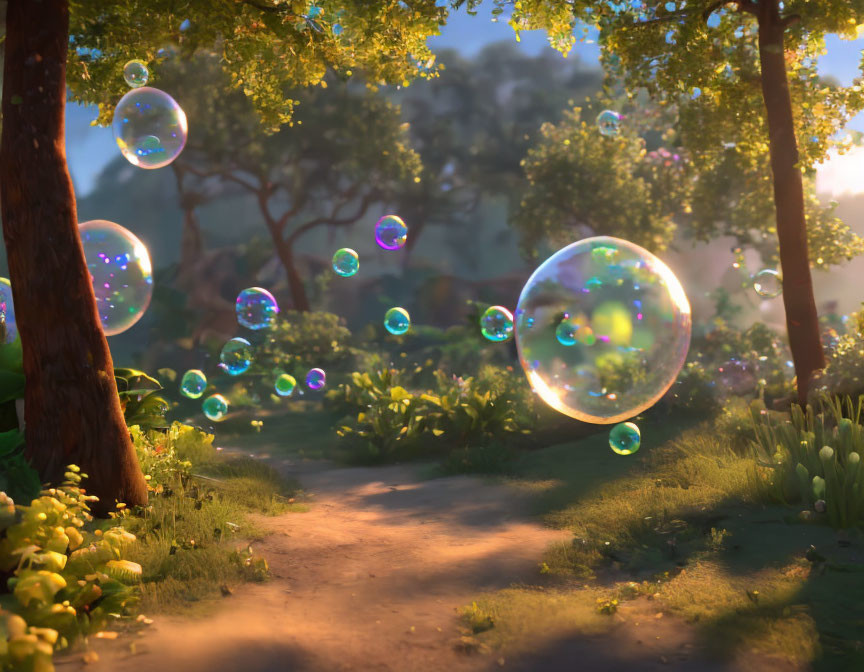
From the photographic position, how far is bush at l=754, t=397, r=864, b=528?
618 centimetres

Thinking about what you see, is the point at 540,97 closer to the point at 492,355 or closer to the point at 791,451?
the point at 492,355

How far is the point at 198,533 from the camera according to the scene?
6.07m

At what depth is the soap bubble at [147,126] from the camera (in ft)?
26.7

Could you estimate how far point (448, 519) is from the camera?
7547 millimetres

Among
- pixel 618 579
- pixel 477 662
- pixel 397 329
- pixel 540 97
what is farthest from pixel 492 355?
pixel 540 97

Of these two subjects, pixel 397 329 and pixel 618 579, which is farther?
pixel 397 329

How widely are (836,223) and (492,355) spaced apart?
9955mm

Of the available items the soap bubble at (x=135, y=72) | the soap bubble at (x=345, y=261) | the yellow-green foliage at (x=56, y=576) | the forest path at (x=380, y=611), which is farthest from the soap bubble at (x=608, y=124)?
the yellow-green foliage at (x=56, y=576)

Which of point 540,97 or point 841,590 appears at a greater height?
point 540,97

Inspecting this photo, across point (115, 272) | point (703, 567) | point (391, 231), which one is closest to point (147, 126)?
point (115, 272)

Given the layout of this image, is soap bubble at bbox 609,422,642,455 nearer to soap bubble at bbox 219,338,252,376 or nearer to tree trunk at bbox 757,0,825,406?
tree trunk at bbox 757,0,825,406

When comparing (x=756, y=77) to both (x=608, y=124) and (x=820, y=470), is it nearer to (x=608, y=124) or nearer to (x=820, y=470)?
(x=608, y=124)

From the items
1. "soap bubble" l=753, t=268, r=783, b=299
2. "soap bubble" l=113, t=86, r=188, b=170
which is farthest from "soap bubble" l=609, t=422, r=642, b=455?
"soap bubble" l=113, t=86, r=188, b=170

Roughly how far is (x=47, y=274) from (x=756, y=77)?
31.0 ft
